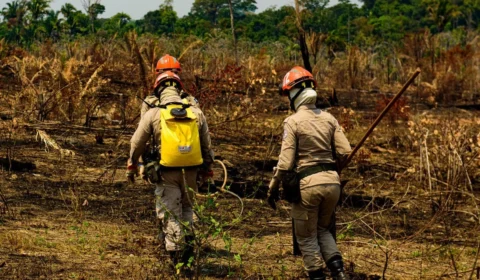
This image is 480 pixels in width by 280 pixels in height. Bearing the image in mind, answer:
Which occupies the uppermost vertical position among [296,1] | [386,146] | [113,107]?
[296,1]

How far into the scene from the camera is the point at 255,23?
306 feet

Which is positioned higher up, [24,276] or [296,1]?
[296,1]

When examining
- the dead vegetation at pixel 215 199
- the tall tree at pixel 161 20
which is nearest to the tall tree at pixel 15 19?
the tall tree at pixel 161 20

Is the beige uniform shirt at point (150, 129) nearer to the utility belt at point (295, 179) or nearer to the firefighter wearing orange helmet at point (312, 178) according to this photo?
the firefighter wearing orange helmet at point (312, 178)

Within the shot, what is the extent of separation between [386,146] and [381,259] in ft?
23.3

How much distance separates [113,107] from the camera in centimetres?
1443

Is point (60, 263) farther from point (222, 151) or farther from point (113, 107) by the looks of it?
point (113, 107)

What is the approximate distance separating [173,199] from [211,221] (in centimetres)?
87

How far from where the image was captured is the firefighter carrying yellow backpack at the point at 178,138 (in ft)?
21.8

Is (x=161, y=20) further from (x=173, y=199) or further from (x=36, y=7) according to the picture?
(x=173, y=199)

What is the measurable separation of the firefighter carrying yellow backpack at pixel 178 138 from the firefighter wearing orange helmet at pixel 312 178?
2.38 ft

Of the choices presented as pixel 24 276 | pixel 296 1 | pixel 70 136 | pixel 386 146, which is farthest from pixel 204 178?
pixel 386 146

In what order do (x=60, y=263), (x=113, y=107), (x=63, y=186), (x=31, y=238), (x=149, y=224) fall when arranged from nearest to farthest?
1. (x=60, y=263)
2. (x=31, y=238)
3. (x=149, y=224)
4. (x=63, y=186)
5. (x=113, y=107)

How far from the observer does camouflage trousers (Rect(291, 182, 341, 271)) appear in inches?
250
